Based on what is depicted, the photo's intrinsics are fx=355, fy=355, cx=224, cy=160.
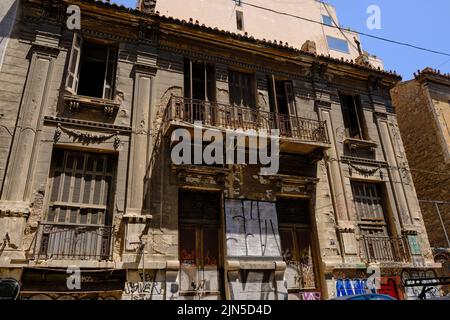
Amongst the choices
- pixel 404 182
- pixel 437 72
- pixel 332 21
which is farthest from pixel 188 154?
pixel 437 72

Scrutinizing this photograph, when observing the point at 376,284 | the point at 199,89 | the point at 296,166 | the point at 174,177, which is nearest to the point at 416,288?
the point at 376,284

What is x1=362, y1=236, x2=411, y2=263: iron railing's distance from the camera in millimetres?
10492

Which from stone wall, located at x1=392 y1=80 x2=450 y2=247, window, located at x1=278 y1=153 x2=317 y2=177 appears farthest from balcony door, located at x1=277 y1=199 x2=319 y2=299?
stone wall, located at x1=392 y1=80 x2=450 y2=247

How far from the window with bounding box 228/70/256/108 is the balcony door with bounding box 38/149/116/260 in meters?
4.38

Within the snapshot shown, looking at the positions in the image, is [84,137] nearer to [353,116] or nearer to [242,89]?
[242,89]

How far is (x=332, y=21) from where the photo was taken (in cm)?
1738

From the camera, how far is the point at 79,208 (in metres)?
8.23

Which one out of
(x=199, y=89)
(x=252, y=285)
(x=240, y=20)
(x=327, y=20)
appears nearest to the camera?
(x=252, y=285)

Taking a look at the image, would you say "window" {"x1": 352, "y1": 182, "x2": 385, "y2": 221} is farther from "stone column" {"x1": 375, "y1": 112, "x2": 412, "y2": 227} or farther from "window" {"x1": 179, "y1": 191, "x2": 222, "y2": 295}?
"window" {"x1": 179, "y1": 191, "x2": 222, "y2": 295}

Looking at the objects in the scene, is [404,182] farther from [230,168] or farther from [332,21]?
[332,21]

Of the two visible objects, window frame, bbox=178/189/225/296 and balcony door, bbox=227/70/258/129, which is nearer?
window frame, bbox=178/189/225/296

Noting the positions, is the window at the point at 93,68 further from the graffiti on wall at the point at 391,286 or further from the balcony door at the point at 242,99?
the graffiti on wall at the point at 391,286

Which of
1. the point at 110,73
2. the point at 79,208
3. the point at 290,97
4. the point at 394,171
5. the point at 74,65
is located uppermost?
the point at 290,97

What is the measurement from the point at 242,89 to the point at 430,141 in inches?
369
